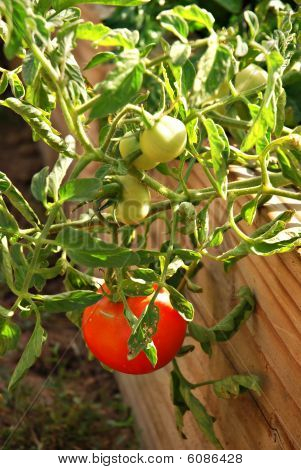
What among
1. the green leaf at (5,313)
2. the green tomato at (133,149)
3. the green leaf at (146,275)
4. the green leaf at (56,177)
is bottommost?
the green leaf at (5,313)

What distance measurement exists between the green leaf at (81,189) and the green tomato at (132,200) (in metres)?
0.05

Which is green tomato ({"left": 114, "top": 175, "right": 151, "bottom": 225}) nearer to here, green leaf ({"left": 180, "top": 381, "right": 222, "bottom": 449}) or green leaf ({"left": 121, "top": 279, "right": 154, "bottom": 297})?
green leaf ({"left": 121, "top": 279, "right": 154, "bottom": 297})

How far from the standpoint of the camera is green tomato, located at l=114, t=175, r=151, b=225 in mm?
710

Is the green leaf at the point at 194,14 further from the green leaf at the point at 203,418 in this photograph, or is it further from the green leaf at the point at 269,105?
the green leaf at the point at 203,418

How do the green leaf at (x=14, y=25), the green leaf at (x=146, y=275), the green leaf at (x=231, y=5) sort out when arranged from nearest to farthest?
the green leaf at (x=14, y=25)
the green leaf at (x=146, y=275)
the green leaf at (x=231, y=5)

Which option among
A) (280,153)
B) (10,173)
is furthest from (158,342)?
(10,173)

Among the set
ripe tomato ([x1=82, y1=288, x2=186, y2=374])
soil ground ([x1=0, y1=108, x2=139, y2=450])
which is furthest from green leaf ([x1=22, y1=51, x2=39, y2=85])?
soil ground ([x1=0, y1=108, x2=139, y2=450])

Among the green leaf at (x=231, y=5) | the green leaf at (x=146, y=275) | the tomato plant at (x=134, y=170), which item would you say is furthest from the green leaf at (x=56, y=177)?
the green leaf at (x=231, y=5)

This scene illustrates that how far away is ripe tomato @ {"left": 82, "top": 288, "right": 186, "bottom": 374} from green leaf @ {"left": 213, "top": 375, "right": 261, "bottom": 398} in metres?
0.09

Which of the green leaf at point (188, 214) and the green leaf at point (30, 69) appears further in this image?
the green leaf at point (188, 214)

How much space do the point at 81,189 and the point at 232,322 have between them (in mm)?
322

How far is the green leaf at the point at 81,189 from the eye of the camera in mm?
657

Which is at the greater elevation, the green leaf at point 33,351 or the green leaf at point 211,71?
the green leaf at point 211,71
